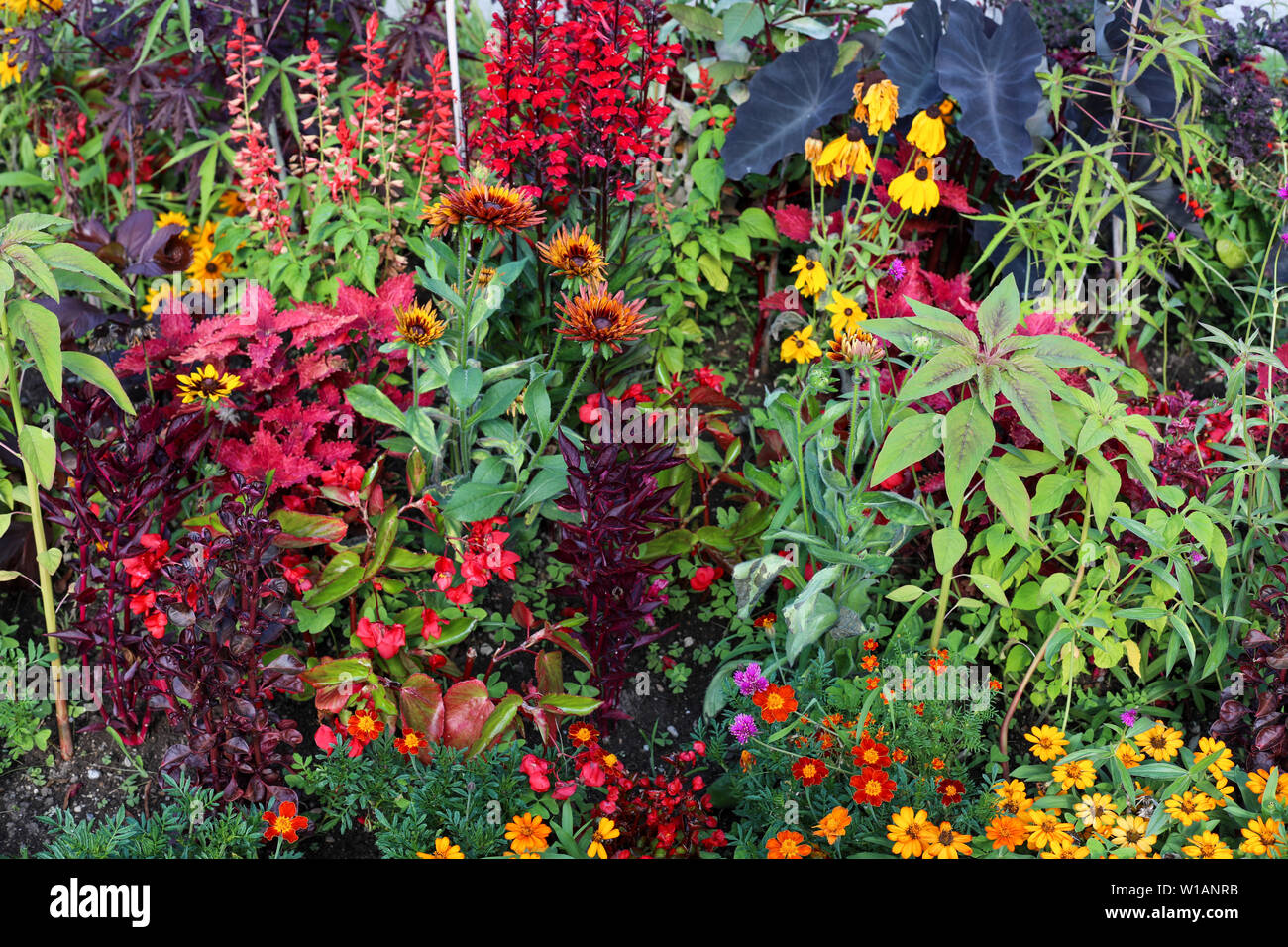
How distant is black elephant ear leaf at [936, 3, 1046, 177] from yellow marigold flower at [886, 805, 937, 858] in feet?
5.67

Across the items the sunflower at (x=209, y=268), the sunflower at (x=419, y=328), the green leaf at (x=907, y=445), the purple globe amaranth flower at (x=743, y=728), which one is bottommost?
the purple globe amaranth flower at (x=743, y=728)

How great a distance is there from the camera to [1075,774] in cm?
196

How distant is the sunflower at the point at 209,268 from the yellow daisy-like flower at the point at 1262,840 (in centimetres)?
265

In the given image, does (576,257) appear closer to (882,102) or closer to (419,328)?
(419,328)

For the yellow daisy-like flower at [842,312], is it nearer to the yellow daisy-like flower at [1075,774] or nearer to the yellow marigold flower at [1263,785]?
the yellow daisy-like flower at [1075,774]

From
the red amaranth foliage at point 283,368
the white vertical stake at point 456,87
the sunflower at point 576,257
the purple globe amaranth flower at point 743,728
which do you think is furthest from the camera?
the white vertical stake at point 456,87

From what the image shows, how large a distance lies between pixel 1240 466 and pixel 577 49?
1.67m

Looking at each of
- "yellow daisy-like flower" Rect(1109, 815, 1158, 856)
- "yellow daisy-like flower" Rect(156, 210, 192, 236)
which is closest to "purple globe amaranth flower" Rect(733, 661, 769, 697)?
"yellow daisy-like flower" Rect(1109, 815, 1158, 856)

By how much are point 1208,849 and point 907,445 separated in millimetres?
813

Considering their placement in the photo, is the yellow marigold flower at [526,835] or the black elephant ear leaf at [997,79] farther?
the black elephant ear leaf at [997,79]

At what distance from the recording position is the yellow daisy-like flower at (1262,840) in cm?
183

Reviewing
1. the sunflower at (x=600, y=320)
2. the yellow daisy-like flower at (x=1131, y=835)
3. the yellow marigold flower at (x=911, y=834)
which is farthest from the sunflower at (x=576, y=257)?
the yellow daisy-like flower at (x=1131, y=835)

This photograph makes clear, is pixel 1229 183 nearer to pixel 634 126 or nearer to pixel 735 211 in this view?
pixel 735 211

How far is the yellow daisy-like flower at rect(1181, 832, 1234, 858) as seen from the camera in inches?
71.4
